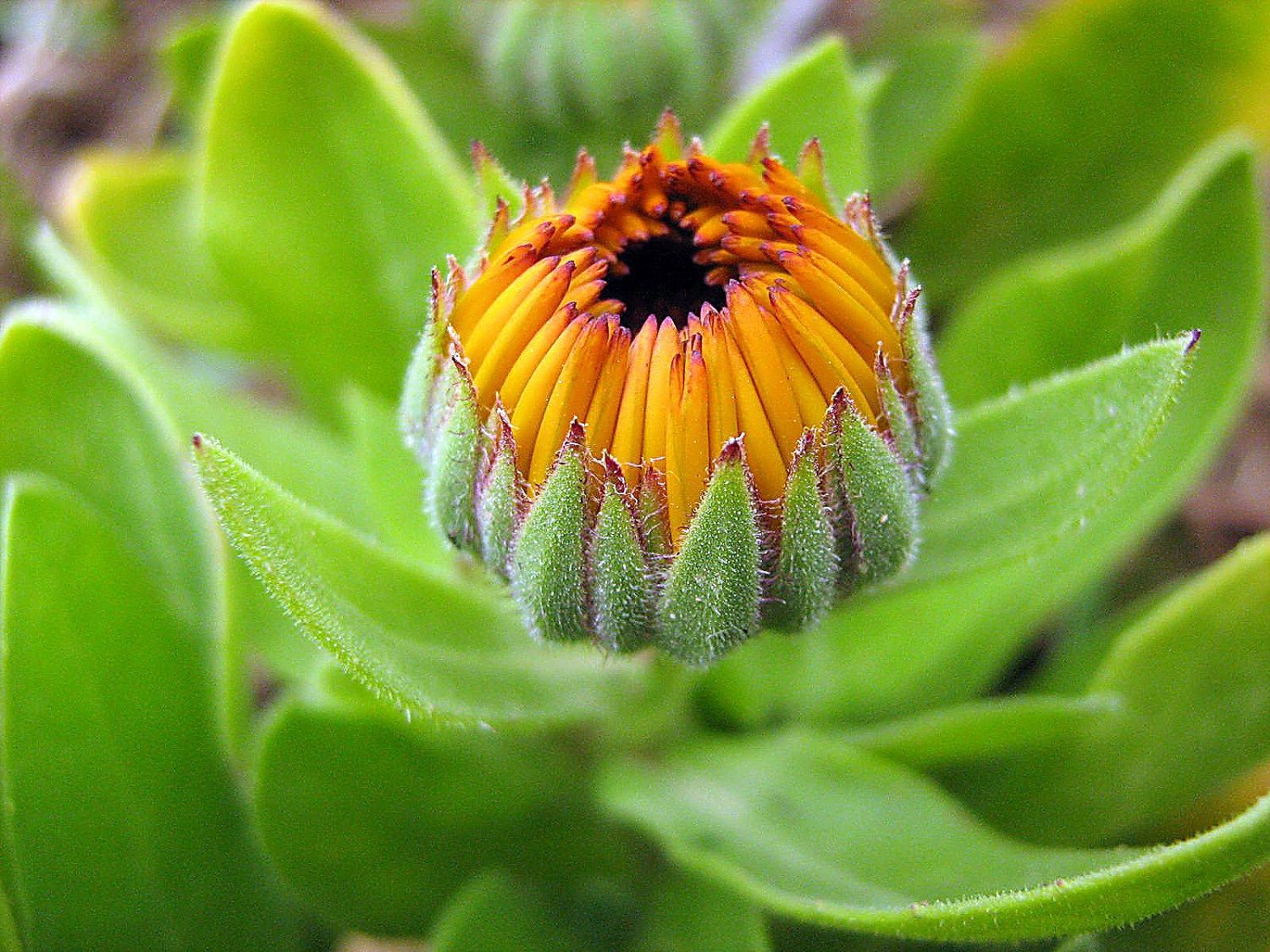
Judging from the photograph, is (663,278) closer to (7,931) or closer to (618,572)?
(618,572)

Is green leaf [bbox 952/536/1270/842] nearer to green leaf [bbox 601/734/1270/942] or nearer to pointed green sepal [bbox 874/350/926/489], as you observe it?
green leaf [bbox 601/734/1270/942]

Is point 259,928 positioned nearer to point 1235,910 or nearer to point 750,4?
point 1235,910

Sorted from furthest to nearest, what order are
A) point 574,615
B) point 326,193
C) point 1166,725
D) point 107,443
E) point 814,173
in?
1. point 326,193
2. point 107,443
3. point 1166,725
4. point 814,173
5. point 574,615

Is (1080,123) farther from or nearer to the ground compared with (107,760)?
farther from the ground

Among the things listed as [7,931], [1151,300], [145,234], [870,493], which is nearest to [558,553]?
[870,493]

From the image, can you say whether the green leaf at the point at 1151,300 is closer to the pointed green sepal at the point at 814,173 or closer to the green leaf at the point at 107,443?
the pointed green sepal at the point at 814,173

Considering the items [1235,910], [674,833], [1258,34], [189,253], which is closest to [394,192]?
[189,253]
